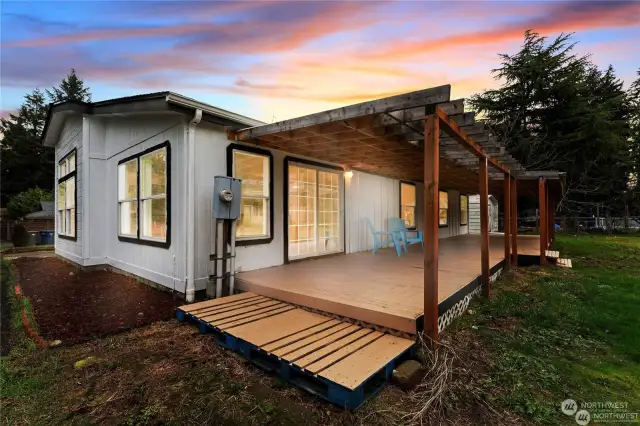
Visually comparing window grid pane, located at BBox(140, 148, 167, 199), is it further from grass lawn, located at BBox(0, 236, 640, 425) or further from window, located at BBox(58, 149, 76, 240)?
window, located at BBox(58, 149, 76, 240)

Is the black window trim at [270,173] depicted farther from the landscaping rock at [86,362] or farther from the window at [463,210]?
the window at [463,210]

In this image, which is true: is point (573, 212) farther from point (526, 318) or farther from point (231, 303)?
point (231, 303)

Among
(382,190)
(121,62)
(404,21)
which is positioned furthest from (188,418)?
(121,62)

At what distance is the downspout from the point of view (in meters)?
4.14

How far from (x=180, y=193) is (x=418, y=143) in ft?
12.3

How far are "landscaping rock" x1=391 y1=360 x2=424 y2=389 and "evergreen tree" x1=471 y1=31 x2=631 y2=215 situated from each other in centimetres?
1872

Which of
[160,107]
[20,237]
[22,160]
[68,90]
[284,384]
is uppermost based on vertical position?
[68,90]

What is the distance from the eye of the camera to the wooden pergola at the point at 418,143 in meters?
2.69

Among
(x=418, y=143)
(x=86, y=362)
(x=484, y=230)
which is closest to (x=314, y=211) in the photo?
(x=418, y=143)

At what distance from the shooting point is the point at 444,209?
1250 centimetres

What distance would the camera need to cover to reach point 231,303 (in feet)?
12.3

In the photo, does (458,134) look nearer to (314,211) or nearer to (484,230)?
(484,230)

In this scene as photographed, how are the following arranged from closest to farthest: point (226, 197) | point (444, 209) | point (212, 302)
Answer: point (212, 302) < point (226, 197) < point (444, 209)

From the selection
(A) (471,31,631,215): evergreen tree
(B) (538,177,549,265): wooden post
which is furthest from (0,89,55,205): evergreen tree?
(A) (471,31,631,215): evergreen tree
